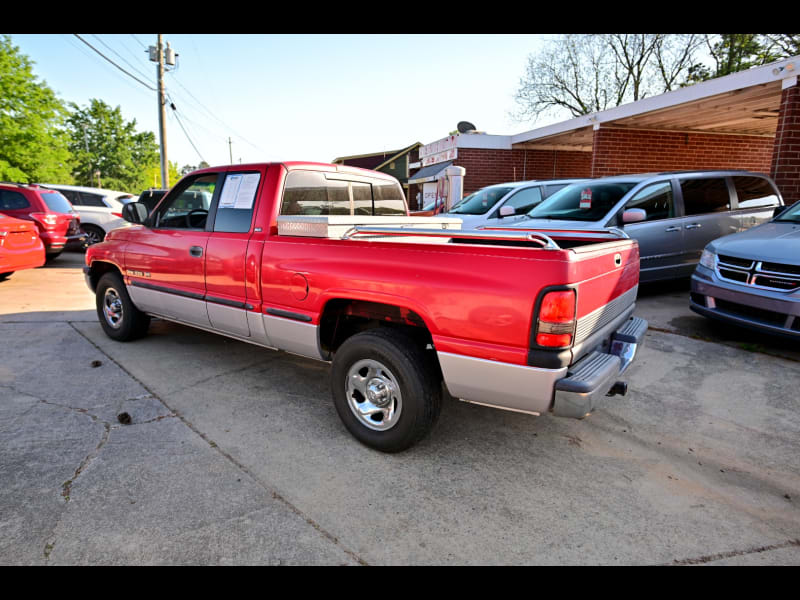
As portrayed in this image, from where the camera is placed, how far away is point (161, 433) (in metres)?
3.27

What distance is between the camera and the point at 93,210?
1239 cm

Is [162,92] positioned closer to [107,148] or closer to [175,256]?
[175,256]

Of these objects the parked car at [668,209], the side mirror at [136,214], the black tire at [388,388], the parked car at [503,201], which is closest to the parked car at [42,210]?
the side mirror at [136,214]

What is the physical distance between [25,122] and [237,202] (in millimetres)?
27247

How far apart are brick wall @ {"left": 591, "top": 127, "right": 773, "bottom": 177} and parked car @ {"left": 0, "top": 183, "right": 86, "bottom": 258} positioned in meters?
12.1

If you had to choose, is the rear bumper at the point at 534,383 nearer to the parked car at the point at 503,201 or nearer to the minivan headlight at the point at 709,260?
the minivan headlight at the point at 709,260

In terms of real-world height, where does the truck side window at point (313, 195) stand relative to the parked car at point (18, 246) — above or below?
above

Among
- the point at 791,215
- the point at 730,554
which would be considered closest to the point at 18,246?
the point at 730,554

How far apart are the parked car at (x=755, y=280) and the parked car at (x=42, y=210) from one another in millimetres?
11827

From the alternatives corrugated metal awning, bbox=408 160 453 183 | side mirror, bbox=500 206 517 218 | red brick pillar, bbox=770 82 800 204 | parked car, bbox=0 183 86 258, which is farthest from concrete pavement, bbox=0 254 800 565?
corrugated metal awning, bbox=408 160 453 183

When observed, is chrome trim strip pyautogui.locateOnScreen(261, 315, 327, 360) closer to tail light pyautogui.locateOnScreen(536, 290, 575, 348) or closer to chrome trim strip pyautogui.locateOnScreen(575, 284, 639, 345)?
tail light pyautogui.locateOnScreen(536, 290, 575, 348)

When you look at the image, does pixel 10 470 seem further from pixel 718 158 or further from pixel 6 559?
pixel 718 158

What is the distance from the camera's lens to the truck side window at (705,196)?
23.8 ft

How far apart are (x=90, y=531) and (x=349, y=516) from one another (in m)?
1.24
